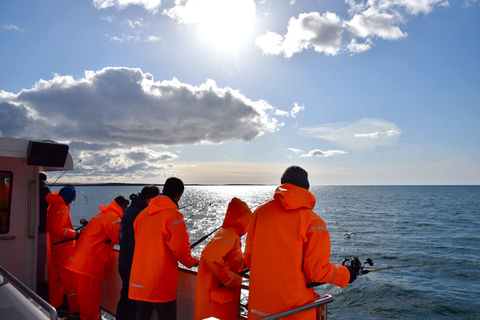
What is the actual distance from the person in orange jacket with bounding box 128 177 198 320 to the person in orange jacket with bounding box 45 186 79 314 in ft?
7.31

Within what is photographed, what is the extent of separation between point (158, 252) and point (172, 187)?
0.65 m

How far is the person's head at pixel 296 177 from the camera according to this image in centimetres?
240

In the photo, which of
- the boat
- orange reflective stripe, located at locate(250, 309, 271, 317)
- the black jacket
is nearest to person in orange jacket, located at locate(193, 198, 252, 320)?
orange reflective stripe, located at locate(250, 309, 271, 317)

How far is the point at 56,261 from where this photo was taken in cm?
517

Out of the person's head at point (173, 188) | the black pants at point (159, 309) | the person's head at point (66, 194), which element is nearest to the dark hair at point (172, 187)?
the person's head at point (173, 188)

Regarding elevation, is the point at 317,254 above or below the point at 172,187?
below

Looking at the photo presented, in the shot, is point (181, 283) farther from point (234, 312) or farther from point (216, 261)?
point (216, 261)

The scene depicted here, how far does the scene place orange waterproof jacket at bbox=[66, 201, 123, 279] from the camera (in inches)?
173

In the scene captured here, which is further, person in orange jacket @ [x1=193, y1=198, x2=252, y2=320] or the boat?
the boat

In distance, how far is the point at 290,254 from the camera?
2.27 metres

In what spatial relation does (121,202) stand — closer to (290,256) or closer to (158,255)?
(158,255)

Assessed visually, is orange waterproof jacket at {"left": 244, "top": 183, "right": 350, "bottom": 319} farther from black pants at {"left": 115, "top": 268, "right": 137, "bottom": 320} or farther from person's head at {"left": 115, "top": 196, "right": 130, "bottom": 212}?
person's head at {"left": 115, "top": 196, "right": 130, "bottom": 212}

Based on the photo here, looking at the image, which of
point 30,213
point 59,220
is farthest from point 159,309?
point 30,213

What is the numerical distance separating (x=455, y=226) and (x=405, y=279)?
22030 millimetres
